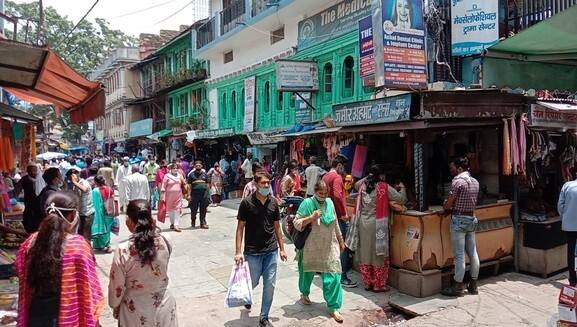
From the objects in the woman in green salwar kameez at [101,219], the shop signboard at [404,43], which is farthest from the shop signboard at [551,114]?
the woman in green salwar kameez at [101,219]

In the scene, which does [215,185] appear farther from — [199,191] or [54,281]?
[54,281]

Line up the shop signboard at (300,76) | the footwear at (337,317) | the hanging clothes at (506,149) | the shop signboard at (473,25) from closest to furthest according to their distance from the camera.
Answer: the footwear at (337,317)
the hanging clothes at (506,149)
the shop signboard at (473,25)
the shop signboard at (300,76)

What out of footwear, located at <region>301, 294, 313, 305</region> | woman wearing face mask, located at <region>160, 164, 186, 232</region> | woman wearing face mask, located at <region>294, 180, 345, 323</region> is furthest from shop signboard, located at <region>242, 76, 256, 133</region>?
woman wearing face mask, located at <region>294, 180, 345, 323</region>

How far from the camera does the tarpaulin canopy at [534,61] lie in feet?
10.8

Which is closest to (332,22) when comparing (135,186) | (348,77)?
(348,77)

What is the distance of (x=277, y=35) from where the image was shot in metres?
17.1

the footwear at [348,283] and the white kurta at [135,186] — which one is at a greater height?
the white kurta at [135,186]

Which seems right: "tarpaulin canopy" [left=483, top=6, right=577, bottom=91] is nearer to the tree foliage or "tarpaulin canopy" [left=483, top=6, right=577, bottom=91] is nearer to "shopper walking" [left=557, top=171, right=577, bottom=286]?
"shopper walking" [left=557, top=171, right=577, bottom=286]

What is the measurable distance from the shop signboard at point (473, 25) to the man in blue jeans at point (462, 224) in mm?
4432

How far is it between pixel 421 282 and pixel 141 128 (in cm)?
2961

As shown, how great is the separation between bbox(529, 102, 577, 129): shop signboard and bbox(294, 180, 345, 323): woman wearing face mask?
11.7ft

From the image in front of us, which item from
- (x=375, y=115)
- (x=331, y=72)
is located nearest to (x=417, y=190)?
(x=375, y=115)

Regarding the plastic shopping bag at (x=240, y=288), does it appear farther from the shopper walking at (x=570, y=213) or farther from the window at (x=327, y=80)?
the window at (x=327, y=80)

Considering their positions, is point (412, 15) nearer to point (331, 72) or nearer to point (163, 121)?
point (331, 72)
